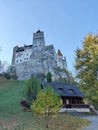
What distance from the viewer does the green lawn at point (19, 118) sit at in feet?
62.3

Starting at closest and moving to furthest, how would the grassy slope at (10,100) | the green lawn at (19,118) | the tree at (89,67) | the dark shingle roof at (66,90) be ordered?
the green lawn at (19,118) < the tree at (89,67) < the grassy slope at (10,100) < the dark shingle roof at (66,90)

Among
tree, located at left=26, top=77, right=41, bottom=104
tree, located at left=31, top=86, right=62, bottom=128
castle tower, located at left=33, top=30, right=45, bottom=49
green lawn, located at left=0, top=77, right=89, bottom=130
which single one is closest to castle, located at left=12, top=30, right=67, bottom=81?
castle tower, located at left=33, top=30, right=45, bottom=49

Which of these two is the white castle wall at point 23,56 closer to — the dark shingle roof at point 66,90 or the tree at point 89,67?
the dark shingle roof at point 66,90

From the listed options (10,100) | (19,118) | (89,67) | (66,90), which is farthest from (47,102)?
(66,90)

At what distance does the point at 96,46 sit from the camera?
20.0m

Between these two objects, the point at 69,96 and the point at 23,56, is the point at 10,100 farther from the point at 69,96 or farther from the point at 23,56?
the point at 23,56

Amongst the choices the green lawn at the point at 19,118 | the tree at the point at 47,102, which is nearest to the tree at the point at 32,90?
the green lawn at the point at 19,118

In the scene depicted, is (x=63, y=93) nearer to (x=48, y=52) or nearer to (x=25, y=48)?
(x=48, y=52)

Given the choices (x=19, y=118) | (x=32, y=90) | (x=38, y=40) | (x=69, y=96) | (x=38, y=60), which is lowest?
(x=19, y=118)

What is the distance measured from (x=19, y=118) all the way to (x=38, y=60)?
193 feet

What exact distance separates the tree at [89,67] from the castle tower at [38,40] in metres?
63.4

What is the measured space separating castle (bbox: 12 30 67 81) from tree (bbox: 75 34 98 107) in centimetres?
5413

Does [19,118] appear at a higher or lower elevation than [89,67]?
lower

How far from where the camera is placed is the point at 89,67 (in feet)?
66.0
